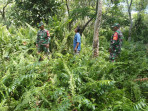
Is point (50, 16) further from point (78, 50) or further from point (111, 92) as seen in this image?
point (111, 92)

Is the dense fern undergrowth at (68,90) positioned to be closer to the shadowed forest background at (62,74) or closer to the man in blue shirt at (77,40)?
the shadowed forest background at (62,74)

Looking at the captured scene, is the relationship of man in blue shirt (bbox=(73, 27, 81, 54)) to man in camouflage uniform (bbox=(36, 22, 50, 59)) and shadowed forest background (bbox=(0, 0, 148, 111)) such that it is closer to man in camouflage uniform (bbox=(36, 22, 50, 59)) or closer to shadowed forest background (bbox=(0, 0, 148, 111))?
shadowed forest background (bbox=(0, 0, 148, 111))

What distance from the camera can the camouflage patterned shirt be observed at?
424 cm

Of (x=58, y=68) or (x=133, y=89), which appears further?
(x=58, y=68)

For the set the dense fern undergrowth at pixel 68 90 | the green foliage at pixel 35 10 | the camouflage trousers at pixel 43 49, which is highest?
the green foliage at pixel 35 10

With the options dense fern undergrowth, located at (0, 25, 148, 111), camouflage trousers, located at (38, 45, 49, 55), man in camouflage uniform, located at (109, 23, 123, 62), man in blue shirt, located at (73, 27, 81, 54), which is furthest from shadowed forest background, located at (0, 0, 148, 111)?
man in camouflage uniform, located at (109, 23, 123, 62)

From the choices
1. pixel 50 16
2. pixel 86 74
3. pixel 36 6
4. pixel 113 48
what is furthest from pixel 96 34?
pixel 36 6

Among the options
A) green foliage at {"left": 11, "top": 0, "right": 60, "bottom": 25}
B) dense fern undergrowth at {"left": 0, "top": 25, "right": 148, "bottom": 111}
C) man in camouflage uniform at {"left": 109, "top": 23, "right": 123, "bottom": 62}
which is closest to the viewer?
dense fern undergrowth at {"left": 0, "top": 25, "right": 148, "bottom": 111}

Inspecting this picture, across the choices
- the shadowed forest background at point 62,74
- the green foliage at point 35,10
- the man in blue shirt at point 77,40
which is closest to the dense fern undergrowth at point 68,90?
the shadowed forest background at point 62,74

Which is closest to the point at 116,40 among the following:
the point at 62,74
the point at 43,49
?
the point at 62,74

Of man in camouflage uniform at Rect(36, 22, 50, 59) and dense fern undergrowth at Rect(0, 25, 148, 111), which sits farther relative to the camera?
man in camouflage uniform at Rect(36, 22, 50, 59)

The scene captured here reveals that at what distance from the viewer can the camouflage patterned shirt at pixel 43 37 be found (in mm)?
4242

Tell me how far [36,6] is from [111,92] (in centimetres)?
591

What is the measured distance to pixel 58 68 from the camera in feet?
11.1
